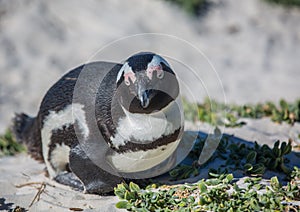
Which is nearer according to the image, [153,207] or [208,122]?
[153,207]

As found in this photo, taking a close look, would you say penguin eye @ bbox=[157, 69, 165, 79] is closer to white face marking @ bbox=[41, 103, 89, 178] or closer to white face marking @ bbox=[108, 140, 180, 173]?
white face marking @ bbox=[108, 140, 180, 173]

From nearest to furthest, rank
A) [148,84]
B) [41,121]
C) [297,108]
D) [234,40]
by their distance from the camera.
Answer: [148,84] → [41,121] → [297,108] → [234,40]

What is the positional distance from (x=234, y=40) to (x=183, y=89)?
185 cm

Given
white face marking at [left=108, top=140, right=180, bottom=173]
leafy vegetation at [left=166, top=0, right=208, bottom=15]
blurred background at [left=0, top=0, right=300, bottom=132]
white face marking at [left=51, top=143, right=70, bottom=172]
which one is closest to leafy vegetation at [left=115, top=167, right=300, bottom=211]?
white face marking at [left=108, top=140, right=180, bottom=173]

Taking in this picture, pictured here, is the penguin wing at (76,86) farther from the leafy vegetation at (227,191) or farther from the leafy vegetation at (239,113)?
Result: the leafy vegetation at (239,113)

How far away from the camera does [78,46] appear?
796cm

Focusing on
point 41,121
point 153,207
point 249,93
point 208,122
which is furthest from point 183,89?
point 153,207

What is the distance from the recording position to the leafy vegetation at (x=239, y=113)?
14.8 ft

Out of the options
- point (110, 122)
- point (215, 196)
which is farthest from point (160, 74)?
point (215, 196)

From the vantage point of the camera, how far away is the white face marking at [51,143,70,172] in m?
3.44

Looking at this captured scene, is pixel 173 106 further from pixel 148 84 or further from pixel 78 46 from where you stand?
pixel 78 46

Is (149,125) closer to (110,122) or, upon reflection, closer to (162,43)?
(110,122)

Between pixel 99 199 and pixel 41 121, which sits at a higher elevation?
pixel 41 121

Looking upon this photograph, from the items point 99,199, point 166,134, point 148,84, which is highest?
point 148,84
